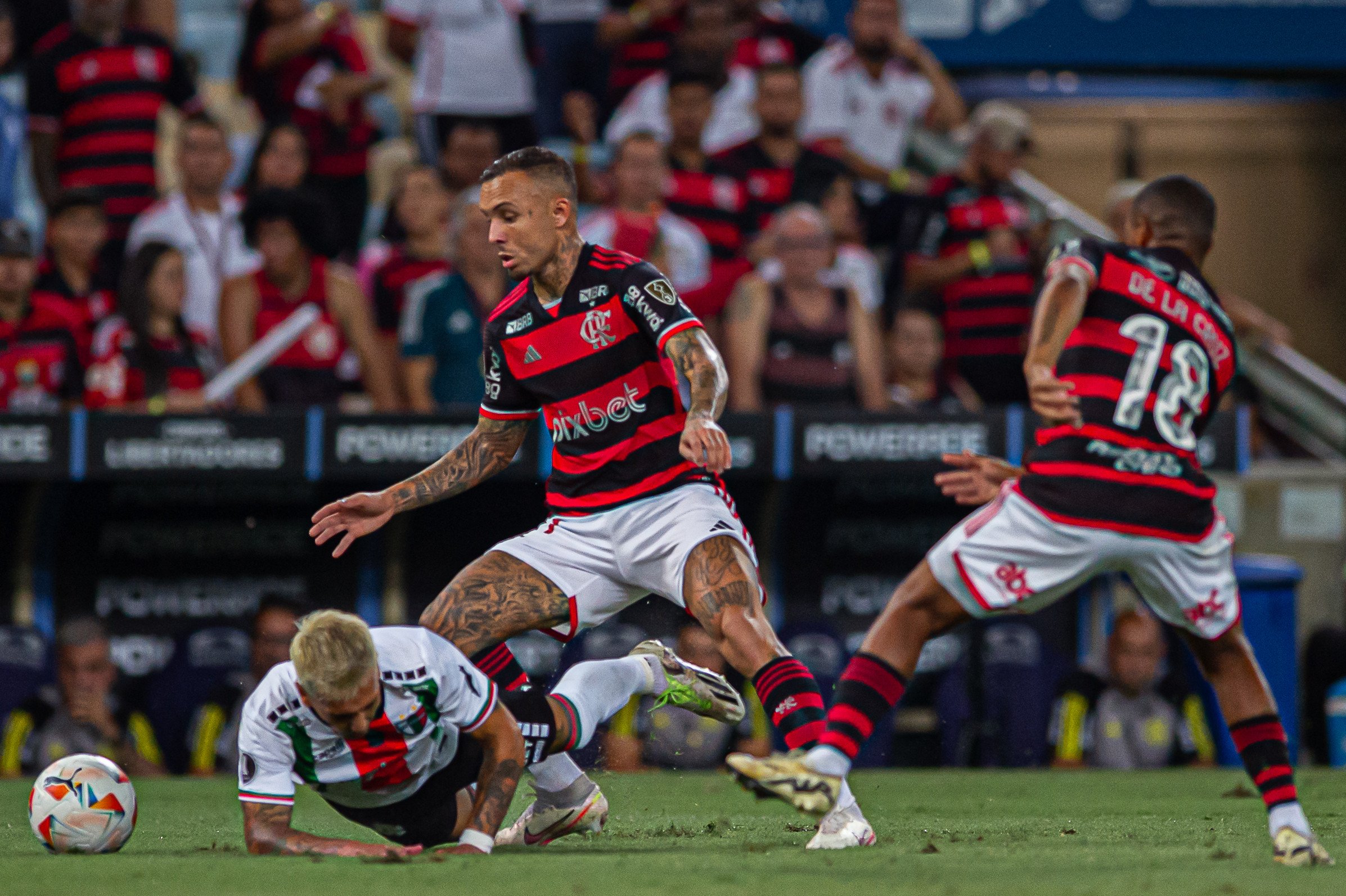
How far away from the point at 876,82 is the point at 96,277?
5.07 metres

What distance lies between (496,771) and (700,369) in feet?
4.23

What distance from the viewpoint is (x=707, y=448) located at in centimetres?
479

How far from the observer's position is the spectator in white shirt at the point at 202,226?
9438mm

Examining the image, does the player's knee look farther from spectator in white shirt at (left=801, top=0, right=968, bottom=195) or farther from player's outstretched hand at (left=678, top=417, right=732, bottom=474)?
spectator in white shirt at (left=801, top=0, right=968, bottom=195)

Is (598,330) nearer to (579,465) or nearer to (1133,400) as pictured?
(579,465)

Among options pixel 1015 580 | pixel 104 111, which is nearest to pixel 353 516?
pixel 1015 580

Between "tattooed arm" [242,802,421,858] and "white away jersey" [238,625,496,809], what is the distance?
3 centimetres

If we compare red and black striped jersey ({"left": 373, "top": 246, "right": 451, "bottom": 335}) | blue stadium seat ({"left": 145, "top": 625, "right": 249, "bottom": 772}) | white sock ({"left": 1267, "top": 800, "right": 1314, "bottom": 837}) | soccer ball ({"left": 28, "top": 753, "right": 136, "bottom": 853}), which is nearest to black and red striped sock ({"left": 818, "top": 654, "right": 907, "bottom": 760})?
white sock ({"left": 1267, "top": 800, "right": 1314, "bottom": 837})

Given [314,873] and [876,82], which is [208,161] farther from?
[314,873]

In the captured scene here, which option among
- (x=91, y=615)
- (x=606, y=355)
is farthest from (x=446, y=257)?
(x=606, y=355)

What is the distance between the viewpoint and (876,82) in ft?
37.4

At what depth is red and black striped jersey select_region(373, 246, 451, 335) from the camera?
31.1ft

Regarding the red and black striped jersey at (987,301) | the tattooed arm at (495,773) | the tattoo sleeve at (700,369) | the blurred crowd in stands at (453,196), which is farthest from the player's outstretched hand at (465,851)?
the red and black striped jersey at (987,301)

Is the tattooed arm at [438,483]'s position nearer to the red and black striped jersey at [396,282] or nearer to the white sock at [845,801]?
the white sock at [845,801]
